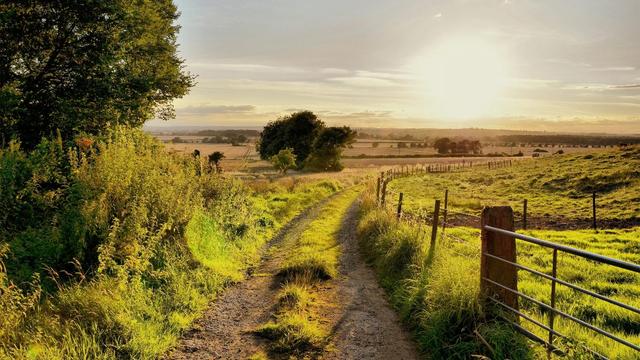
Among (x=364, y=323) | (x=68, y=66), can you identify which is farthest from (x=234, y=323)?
(x=68, y=66)

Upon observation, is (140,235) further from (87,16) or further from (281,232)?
(87,16)

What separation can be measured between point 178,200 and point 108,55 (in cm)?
993

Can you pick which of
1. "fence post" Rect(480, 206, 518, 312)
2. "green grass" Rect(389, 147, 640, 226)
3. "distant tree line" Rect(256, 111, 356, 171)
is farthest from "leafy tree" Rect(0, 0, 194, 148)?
"distant tree line" Rect(256, 111, 356, 171)

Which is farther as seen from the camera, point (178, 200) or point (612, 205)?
point (612, 205)

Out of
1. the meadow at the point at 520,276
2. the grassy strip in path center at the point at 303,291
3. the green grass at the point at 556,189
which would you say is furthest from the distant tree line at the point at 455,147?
the grassy strip in path center at the point at 303,291

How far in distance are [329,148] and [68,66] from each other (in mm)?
57446

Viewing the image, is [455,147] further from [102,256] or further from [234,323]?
[102,256]

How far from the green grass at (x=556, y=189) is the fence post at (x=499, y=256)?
15704 mm

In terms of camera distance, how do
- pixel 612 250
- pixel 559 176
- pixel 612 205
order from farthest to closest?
pixel 559 176
pixel 612 205
pixel 612 250

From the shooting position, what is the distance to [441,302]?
7379 millimetres

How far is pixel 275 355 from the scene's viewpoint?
270 inches

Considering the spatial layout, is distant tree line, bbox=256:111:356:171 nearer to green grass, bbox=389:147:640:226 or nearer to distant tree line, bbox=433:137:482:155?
green grass, bbox=389:147:640:226

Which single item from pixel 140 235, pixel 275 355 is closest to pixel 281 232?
pixel 140 235

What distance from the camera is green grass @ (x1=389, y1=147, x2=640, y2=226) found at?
3117 centimetres
